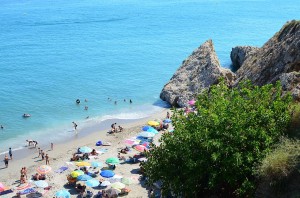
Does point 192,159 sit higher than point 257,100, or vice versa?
point 257,100

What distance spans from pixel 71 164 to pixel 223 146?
19.4 m

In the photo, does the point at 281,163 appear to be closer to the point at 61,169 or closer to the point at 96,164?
the point at 96,164

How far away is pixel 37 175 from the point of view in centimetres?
3250

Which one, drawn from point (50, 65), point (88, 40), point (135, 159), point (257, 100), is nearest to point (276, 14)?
point (88, 40)

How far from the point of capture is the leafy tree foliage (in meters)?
18.4

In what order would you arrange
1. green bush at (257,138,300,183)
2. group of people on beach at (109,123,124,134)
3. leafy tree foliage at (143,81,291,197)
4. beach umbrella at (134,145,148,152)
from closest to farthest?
green bush at (257,138,300,183), leafy tree foliage at (143,81,291,197), beach umbrella at (134,145,148,152), group of people on beach at (109,123,124,134)

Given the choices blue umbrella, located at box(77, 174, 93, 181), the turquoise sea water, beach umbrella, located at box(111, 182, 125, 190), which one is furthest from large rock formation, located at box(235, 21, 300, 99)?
the turquoise sea water

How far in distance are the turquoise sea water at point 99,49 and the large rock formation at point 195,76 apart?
340cm

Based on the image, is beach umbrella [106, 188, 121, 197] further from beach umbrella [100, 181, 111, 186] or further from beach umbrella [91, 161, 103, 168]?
beach umbrella [91, 161, 103, 168]

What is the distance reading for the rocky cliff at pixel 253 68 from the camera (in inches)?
1208

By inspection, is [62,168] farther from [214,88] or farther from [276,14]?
[276,14]

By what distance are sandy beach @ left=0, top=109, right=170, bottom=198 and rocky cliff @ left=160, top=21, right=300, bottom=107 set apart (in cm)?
657

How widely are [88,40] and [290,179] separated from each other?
91088mm

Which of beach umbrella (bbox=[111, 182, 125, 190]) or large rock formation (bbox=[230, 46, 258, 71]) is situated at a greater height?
large rock formation (bbox=[230, 46, 258, 71])
